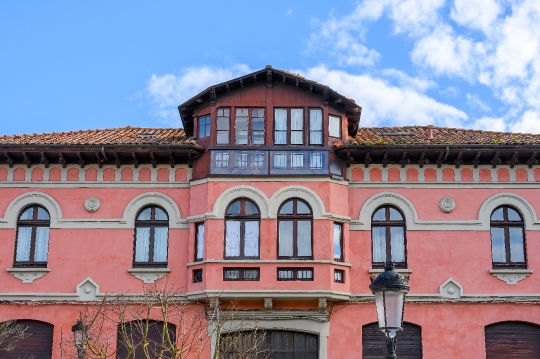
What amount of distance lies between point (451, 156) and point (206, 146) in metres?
7.52

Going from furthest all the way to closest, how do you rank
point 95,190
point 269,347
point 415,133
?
1. point 415,133
2. point 95,190
3. point 269,347

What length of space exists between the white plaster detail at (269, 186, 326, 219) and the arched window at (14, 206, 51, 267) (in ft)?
22.9

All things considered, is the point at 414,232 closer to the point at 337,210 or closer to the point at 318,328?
the point at 337,210

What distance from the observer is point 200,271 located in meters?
23.1

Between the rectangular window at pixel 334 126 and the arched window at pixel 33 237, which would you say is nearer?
the arched window at pixel 33 237

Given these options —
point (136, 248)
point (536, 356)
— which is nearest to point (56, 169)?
point (136, 248)

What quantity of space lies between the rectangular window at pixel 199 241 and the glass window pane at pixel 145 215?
1.63 m

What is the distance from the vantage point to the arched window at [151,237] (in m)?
23.8

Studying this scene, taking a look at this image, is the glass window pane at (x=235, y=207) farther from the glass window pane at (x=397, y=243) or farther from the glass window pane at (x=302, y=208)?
Answer: the glass window pane at (x=397, y=243)

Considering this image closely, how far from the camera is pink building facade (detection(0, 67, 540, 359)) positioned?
22875 millimetres

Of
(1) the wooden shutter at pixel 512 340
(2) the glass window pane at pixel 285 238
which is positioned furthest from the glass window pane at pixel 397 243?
(1) the wooden shutter at pixel 512 340

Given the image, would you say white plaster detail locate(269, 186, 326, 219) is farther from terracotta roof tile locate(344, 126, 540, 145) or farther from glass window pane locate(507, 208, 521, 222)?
glass window pane locate(507, 208, 521, 222)

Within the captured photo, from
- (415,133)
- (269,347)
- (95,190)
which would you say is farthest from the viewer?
(415,133)

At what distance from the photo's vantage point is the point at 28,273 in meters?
23.6
